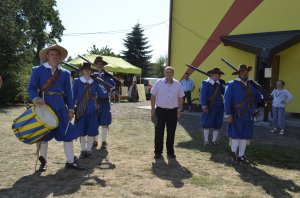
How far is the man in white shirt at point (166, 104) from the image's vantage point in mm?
7426

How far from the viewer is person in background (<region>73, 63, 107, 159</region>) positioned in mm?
7227

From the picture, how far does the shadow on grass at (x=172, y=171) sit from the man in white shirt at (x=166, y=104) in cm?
40

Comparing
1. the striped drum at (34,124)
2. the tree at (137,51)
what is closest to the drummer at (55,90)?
the striped drum at (34,124)

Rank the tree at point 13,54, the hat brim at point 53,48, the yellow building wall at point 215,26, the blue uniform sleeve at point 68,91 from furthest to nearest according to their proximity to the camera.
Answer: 1. the tree at point 13,54
2. the yellow building wall at point 215,26
3. the blue uniform sleeve at point 68,91
4. the hat brim at point 53,48

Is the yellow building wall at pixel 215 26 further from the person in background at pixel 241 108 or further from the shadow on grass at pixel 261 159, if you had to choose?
the person in background at pixel 241 108

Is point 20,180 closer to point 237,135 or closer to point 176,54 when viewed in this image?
point 237,135

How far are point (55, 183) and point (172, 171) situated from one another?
1994 millimetres

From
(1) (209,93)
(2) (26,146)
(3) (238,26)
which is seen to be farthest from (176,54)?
(2) (26,146)

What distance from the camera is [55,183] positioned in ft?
18.3

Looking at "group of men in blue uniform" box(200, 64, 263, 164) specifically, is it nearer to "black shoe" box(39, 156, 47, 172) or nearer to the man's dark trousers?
the man's dark trousers

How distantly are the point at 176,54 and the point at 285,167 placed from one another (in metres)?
11.3

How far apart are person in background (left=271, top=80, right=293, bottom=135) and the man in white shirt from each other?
4.92 m

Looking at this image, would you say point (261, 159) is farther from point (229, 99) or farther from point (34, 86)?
point (34, 86)

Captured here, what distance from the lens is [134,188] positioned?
550 centimetres
